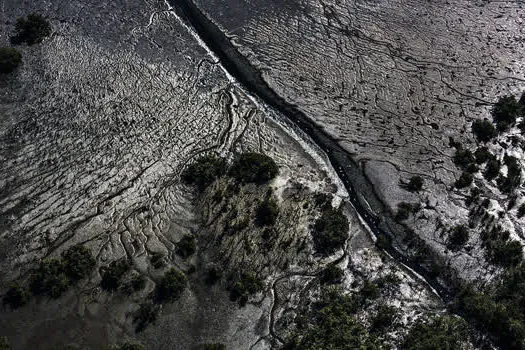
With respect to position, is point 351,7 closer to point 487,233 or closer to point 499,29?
point 499,29

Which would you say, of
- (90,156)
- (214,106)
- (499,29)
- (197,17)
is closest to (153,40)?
(197,17)

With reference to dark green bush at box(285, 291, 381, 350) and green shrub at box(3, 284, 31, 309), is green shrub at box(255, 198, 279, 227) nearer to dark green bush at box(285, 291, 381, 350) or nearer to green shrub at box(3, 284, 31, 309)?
dark green bush at box(285, 291, 381, 350)

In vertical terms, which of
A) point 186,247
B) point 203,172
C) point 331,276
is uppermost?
point 203,172

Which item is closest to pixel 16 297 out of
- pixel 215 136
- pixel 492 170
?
pixel 215 136

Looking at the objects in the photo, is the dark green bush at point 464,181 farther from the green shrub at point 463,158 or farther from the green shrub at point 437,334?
the green shrub at point 437,334

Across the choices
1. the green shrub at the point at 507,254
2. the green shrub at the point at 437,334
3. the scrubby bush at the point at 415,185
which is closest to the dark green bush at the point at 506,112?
the scrubby bush at the point at 415,185

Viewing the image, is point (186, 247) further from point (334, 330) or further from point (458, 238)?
point (458, 238)
